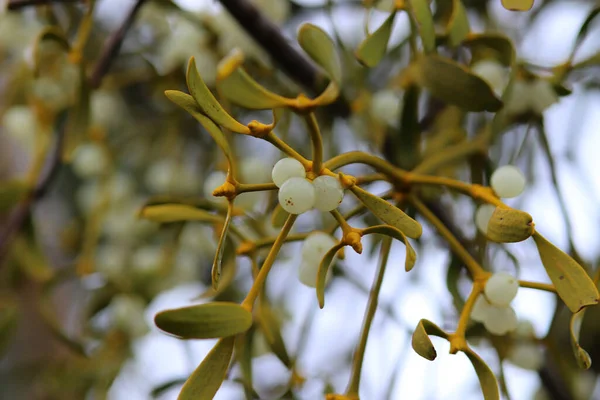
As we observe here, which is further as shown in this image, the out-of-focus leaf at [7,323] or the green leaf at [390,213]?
the out-of-focus leaf at [7,323]

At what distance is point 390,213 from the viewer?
252mm

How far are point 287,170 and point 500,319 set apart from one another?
147 millimetres

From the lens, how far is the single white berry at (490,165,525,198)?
0.33 meters

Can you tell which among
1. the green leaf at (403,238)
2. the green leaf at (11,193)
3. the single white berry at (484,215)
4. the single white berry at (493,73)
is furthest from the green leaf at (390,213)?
the green leaf at (11,193)

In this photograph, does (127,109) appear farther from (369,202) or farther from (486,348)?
(369,202)

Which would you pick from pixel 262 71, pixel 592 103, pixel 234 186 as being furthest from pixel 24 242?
pixel 592 103

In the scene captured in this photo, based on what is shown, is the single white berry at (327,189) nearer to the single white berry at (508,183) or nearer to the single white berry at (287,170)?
the single white berry at (287,170)

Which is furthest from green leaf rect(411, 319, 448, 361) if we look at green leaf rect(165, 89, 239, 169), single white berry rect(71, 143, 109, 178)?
single white berry rect(71, 143, 109, 178)

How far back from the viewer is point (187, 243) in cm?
75

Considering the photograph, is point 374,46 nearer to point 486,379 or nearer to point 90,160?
point 486,379

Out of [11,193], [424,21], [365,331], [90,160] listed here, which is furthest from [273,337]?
[90,160]

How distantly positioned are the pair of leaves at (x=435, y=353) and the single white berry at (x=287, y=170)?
3.1 inches

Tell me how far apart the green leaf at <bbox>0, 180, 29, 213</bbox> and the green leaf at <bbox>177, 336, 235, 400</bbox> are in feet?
1.14

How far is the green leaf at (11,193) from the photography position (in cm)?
52
